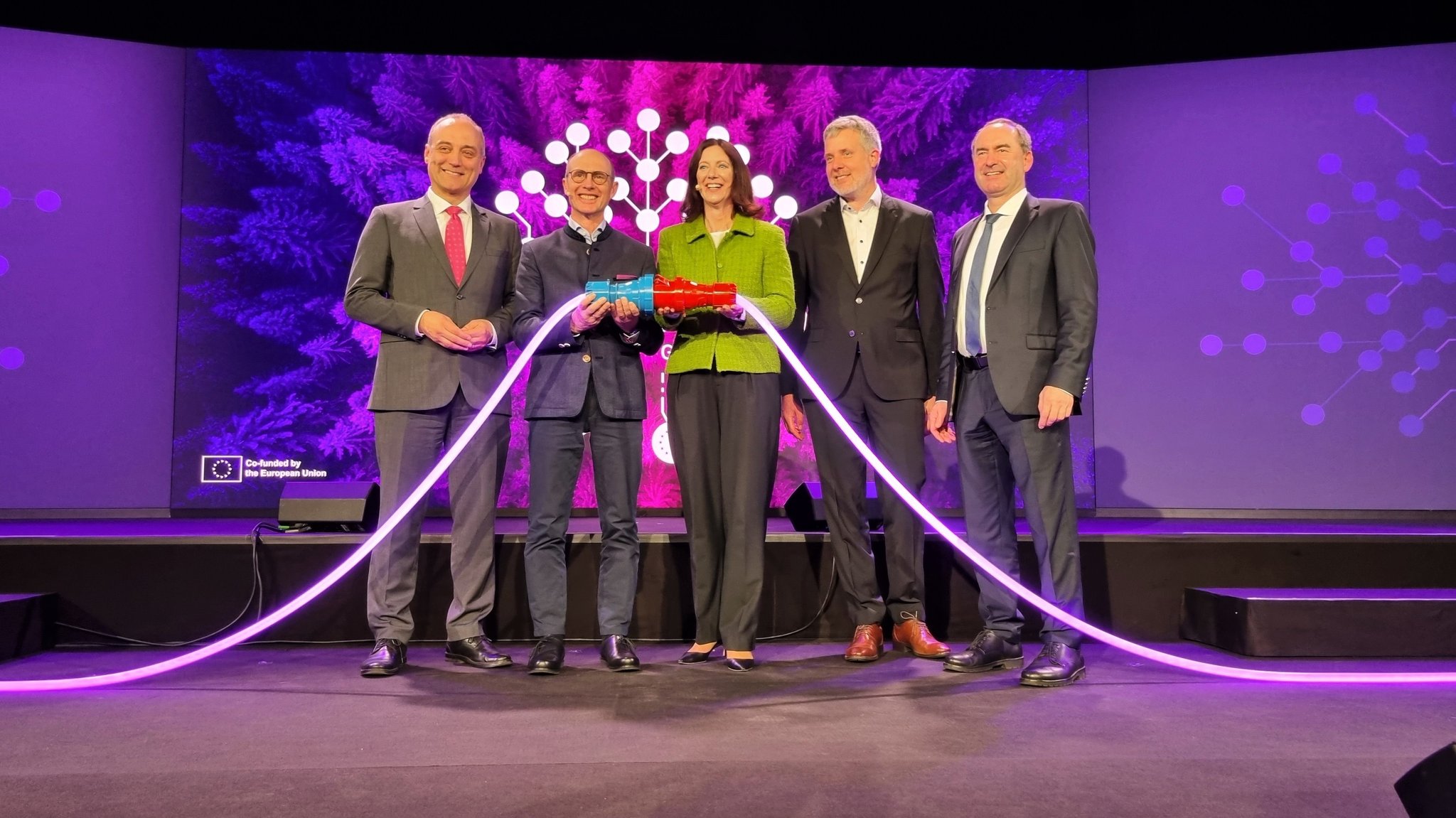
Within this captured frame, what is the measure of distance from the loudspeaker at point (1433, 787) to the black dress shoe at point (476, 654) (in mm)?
2621

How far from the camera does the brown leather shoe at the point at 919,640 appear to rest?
3451 mm

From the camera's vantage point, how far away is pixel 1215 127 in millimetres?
5340

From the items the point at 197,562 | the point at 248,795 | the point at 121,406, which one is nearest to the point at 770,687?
the point at 248,795

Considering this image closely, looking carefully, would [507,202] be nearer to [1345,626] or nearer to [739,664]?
[739,664]

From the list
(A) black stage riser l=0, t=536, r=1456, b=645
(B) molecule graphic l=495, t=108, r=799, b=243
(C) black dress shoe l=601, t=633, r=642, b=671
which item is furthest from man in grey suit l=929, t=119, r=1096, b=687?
(B) molecule graphic l=495, t=108, r=799, b=243

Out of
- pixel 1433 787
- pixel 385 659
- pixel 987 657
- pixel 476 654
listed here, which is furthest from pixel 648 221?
pixel 1433 787

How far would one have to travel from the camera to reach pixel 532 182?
5.30 meters

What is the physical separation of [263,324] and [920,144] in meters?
3.65

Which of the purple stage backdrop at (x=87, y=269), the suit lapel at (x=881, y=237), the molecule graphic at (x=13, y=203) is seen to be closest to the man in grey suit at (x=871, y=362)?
the suit lapel at (x=881, y=237)

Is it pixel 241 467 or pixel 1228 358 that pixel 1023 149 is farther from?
pixel 241 467

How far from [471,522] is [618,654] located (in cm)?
70

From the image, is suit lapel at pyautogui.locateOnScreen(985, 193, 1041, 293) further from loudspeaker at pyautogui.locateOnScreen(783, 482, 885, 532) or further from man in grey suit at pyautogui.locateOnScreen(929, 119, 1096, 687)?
loudspeaker at pyautogui.locateOnScreen(783, 482, 885, 532)

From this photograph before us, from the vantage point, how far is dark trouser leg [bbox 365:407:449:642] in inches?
131

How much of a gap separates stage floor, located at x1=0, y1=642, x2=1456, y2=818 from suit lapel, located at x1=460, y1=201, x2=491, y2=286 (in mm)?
1384
